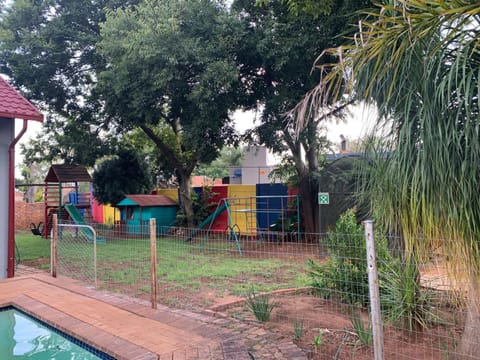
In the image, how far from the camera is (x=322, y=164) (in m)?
12.8

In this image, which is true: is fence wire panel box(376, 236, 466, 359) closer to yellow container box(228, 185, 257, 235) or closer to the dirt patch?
the dirt patch

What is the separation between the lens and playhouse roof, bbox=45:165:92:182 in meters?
13.8

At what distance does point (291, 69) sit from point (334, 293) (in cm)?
654

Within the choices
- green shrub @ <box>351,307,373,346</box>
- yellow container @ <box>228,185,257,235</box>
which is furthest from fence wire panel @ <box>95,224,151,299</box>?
yellow container @ <box>228,185,257,235</box>

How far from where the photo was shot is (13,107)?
21.7 ft

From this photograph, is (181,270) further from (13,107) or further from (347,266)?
(13,107)

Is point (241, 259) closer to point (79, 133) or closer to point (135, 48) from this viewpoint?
point (135, 48)

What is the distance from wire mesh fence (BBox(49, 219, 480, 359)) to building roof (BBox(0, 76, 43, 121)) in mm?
2999

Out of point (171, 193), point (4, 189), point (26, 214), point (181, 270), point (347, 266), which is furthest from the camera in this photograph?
point (26, 214)

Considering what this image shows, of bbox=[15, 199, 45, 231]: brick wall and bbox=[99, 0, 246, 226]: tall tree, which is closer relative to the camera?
bbox=[99, 0, 246, 226]: tall tree

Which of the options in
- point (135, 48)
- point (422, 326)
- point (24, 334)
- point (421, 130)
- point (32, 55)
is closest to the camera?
point (421, 130)

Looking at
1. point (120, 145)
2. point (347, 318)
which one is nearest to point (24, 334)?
point (347, 318)

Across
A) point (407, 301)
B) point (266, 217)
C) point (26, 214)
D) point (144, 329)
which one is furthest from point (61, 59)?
point (407, 301)

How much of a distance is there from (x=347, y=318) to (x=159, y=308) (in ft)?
7.64
